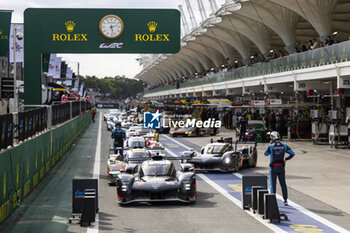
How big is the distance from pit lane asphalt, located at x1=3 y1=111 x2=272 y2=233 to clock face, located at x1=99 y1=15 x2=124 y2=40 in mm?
6867

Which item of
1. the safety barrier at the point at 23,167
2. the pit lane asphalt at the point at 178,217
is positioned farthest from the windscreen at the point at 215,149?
the safety barrier at the point at 23,167

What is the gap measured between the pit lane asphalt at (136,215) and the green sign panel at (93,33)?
6.41m

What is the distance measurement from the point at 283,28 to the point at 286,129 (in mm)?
10919

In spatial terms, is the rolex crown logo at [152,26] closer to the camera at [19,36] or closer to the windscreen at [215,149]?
the windscreen at [215,149]

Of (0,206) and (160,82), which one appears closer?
(0,206)

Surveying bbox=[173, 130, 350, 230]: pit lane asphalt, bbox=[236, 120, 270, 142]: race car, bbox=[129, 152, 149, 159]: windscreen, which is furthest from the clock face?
bbox=[236, 120, 270, 142]: race car

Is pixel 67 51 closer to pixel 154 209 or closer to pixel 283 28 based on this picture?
pixel 154 209

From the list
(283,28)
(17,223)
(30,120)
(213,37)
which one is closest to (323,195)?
(17,223)

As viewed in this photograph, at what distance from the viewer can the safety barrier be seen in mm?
12570

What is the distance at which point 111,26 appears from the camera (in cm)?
2222

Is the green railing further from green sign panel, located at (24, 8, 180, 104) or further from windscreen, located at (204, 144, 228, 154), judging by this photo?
green sign panel, located at (24, 8, 180, 104)

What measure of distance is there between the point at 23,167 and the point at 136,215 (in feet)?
13.4

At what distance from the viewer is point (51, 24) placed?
2208 centimetres

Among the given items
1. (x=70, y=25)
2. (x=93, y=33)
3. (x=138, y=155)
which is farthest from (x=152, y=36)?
(x=138, y=155)
